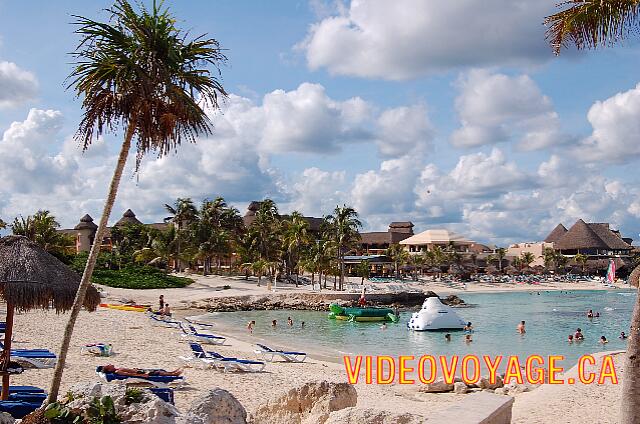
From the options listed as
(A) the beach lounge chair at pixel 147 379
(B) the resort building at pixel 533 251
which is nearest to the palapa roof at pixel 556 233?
(B) the resort building at pixel 533 251

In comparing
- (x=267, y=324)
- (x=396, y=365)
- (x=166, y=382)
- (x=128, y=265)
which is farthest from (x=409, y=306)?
(x=166, y=382)

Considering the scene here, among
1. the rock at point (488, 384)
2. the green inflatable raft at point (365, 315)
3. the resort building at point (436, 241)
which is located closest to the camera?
the rock at point (488, 384)

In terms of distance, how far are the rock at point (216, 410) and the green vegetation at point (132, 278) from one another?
4359cm

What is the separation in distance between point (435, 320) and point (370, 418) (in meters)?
26.8

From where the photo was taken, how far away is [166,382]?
1166 centimetres

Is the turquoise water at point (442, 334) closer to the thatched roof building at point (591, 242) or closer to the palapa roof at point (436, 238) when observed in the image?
the palapa roof at point (436, 238)

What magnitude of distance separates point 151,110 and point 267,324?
29.5m

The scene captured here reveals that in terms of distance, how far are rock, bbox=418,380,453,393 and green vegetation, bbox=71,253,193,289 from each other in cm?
3749

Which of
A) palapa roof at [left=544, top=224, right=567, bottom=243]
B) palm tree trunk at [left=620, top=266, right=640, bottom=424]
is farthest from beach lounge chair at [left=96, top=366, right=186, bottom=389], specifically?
palapa roof at [left=544, top=224, right=567, bottom=243]

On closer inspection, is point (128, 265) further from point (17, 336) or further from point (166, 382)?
point (166, 382)

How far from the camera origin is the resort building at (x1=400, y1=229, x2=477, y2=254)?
318ft

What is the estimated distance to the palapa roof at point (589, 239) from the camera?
4107 inches

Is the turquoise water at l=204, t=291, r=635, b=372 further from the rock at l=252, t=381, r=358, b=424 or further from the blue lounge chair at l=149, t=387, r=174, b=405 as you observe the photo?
the rock at l=252, t=381, r=358, b=424

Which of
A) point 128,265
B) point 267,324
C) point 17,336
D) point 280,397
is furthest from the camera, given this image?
point 128,265
